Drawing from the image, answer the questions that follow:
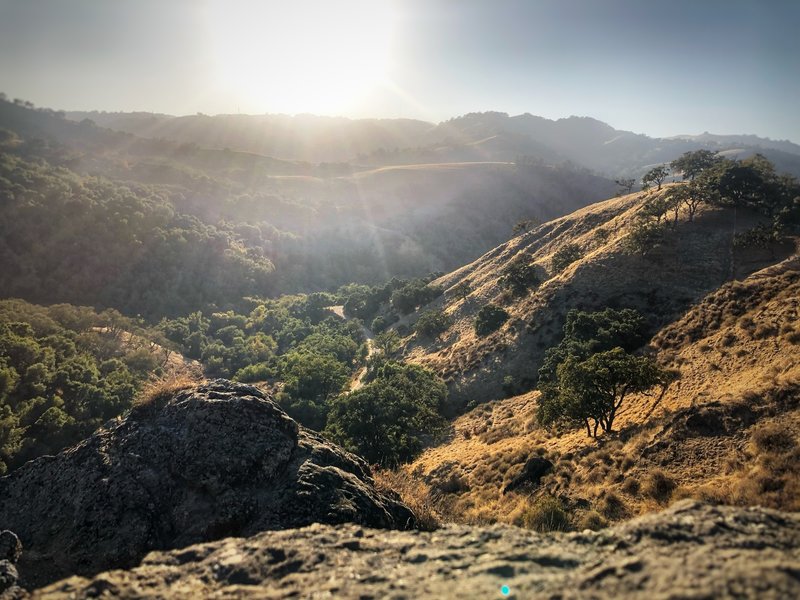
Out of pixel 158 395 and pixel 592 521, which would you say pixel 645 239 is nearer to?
pixel 592 521

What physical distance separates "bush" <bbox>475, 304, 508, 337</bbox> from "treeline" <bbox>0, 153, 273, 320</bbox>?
6612cm

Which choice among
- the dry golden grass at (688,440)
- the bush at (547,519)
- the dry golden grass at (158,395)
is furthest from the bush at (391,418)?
the dry golden grass at (158,395)

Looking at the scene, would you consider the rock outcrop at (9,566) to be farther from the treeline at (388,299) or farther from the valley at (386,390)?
the treeline at (388,299)

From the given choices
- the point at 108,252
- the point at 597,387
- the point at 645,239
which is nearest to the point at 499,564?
A: the point at 597,387

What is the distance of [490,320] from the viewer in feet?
166

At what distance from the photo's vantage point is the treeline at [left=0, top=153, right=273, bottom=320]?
8588 cm

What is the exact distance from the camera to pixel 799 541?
544 centimetres

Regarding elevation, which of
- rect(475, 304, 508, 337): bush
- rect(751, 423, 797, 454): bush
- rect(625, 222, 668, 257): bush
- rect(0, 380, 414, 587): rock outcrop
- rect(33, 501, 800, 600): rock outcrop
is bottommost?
rect(475, 304, 508, 337): bush

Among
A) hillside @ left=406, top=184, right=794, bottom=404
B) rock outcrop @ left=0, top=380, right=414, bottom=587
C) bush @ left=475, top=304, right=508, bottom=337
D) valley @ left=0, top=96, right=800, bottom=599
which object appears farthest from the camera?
bush @ left=475, top=304, right=508, bottom=337

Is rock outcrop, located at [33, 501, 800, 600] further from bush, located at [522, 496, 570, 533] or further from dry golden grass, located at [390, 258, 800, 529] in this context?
bush, located at [522, 496, 570, 533]

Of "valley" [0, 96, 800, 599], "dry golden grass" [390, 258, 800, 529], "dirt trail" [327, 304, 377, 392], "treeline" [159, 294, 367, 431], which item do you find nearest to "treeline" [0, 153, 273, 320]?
"valley" [0, 96, 800, 599]

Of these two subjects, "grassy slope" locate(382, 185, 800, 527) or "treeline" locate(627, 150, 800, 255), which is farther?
"treeline" locate(627, 150, 800, 255)

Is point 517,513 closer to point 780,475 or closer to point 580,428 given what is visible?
point 780,475

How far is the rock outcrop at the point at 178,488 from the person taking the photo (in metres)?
8.44
